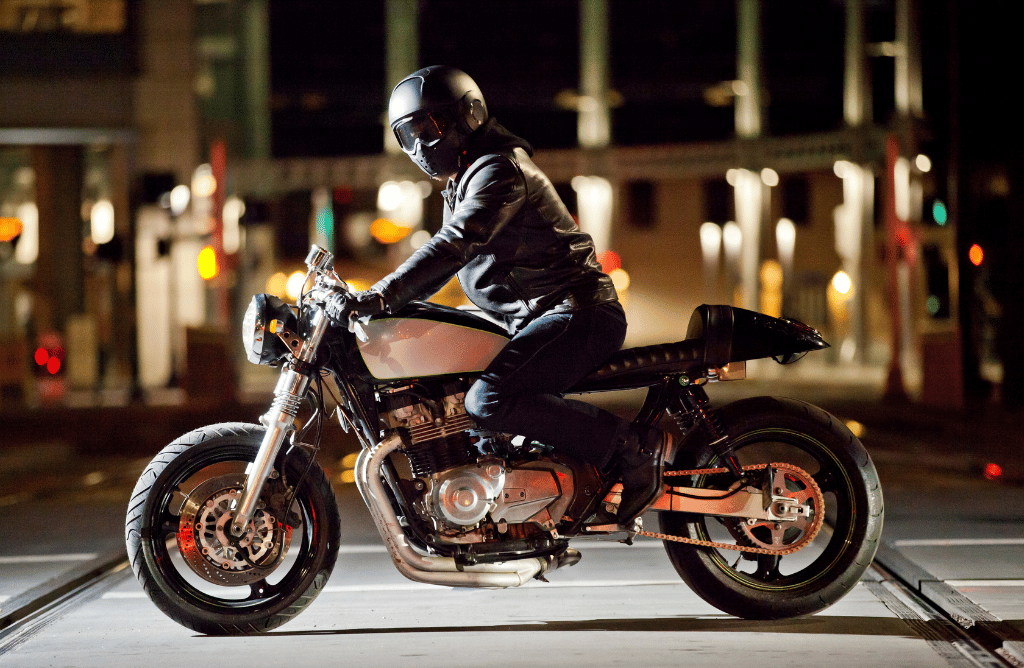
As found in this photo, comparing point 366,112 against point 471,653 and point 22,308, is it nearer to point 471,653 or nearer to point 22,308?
point 22,308

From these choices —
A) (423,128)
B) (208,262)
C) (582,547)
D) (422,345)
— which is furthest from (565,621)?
(208,262)

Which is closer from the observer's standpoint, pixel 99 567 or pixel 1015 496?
pixel 99 567

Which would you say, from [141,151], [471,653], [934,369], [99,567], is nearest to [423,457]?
[471,653]

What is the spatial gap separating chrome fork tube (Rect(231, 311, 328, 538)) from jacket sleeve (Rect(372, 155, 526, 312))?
41 centimetres

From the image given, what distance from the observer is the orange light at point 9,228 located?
26.9m

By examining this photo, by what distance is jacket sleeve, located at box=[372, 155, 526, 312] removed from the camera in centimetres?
451

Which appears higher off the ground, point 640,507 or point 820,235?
point 820,235

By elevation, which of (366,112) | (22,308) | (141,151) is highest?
(366,112)

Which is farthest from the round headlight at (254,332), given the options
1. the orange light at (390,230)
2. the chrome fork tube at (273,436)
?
the orange light at (390,230)

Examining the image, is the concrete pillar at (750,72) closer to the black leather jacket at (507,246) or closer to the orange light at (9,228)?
the orange light at (9,228)

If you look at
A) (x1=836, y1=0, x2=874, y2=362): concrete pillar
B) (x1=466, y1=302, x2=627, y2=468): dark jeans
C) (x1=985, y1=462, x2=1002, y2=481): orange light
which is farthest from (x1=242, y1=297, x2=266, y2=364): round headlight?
(x1=836, y1=0, x2=874, y2=362): concrete pillar

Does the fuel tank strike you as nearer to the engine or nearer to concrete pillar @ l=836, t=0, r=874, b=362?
the engine

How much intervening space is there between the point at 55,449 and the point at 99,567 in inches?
341

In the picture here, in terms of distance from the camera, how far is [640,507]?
478cm
